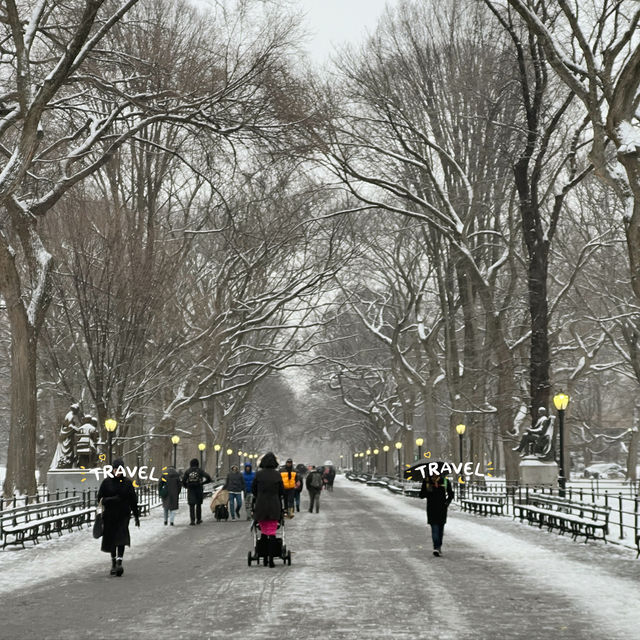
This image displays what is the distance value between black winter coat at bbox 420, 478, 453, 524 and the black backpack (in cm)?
918

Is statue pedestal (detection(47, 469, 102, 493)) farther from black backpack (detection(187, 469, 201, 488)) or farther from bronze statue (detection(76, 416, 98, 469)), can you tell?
black backpack (detection(187, 469, 201, 488))

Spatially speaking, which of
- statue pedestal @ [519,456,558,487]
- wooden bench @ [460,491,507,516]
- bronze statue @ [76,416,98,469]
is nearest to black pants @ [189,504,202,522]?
bronze statue @ [76,416,98,469]

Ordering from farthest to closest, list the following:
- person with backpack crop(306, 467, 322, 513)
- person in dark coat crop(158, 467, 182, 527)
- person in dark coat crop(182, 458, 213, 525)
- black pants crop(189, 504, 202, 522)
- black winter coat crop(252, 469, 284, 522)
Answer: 1. person with backpack crop(306, 467, 322, 513)
2. black pants crop(189, 504, 202, 522)
3. person in dark coat crop(158, 467, 182, 527)
4. person in dark coat crop(182, 458, 213, 525)
5. black winter coat crop(252, 469, 284, 522)

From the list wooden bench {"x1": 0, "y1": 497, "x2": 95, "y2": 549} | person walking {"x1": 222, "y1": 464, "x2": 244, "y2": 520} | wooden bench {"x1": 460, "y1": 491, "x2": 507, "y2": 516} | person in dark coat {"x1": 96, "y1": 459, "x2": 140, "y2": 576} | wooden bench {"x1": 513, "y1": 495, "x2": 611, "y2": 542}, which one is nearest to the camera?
person in dark coat {"x1": 96, "y1": 459, "x2": 140, "y2": 576}

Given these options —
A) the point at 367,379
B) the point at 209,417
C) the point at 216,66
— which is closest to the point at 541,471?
the point at 216,66

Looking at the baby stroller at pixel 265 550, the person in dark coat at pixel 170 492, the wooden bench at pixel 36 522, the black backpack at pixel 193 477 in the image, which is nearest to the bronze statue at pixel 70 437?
the wooden bench at pixel 36 522

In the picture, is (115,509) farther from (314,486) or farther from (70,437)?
(70,437)

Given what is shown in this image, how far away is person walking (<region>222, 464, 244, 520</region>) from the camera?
2566 cm

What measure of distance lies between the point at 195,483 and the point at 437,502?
32.5 ft

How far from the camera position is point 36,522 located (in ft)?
61.1

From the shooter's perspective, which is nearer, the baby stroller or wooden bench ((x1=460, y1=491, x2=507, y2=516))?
the baby stroller

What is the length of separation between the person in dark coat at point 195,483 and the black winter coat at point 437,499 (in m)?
8.72

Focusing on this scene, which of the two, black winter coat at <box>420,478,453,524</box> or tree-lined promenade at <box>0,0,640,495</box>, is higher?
tree-lined promenade at <box>0,0,640,495</box>

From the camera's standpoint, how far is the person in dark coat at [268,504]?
45.1ft
